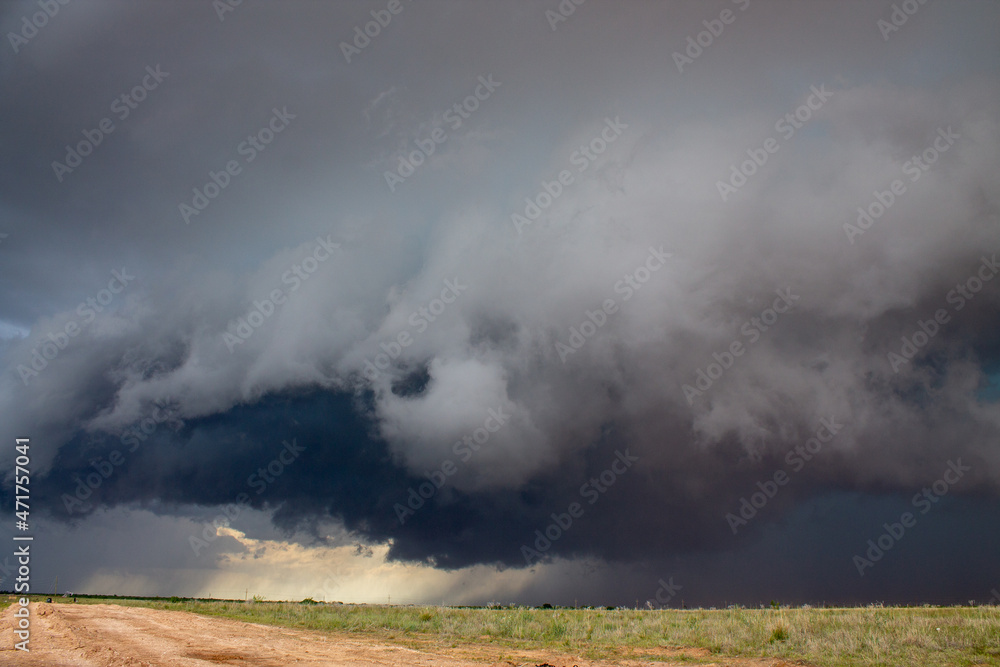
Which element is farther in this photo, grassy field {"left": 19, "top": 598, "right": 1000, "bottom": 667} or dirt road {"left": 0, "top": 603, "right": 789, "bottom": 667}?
grassy field {"left": 19, "top": 598, "right": 1000, "bottom": 667}

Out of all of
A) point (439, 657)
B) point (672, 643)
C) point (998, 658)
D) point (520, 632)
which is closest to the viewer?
point (998, 658)

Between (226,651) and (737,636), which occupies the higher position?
(226,651)

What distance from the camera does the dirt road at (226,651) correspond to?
1841 cm

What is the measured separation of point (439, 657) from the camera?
21047 mm

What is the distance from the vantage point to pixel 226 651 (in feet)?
71.5

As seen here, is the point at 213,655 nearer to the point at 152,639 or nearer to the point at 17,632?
the point at 152,639

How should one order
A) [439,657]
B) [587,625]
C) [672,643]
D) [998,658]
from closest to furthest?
[998,658] < [439,657] < [672,643] < [587,625]

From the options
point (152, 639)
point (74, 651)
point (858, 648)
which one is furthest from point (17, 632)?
point (858, 648)

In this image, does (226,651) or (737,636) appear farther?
(737,636)

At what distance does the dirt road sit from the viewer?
60.4 feet

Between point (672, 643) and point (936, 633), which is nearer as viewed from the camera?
point (936, 633)

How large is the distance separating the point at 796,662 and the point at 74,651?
24870 mm

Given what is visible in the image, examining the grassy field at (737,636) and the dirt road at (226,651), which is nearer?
the dirt road at (226,651)

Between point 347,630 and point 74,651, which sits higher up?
point 74,651
